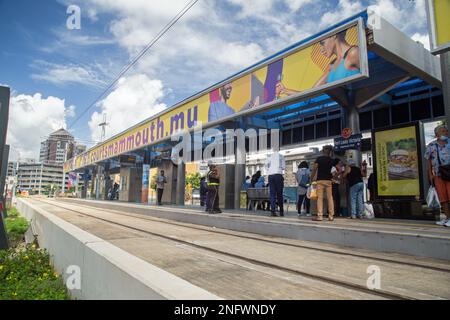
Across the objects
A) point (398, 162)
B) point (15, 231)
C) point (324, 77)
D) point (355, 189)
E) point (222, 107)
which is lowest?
point (15, 231)

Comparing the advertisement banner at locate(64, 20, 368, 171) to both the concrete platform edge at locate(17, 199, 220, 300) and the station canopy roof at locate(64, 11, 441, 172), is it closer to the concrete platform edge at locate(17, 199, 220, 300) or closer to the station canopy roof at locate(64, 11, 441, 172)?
the station canopy roof at locate(64, 11, 441, 172)

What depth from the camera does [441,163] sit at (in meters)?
6.05

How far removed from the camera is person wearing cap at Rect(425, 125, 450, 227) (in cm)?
598

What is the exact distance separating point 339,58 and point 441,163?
349cm

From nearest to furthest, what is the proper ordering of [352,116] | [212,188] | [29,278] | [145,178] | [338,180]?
[29,278] < [338,180] < [352,116] < [212,188] < [145,178]

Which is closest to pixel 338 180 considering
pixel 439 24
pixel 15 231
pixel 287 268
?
pixel 439 24

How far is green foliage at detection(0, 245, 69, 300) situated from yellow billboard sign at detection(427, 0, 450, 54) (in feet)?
26.2

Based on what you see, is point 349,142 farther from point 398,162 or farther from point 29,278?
point 29,278

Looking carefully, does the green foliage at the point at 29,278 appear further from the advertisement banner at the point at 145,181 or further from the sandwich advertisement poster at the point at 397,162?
the advertisement banner at the point at 145,181

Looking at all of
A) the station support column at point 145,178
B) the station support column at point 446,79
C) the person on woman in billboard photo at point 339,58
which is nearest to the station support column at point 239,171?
the person on woman in billboard photo at point 339,58

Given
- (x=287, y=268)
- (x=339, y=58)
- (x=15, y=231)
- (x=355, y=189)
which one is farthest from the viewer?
(x=15, y=231)

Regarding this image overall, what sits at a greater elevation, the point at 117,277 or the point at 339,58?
the point at 339,58

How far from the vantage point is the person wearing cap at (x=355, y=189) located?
28.2 feet

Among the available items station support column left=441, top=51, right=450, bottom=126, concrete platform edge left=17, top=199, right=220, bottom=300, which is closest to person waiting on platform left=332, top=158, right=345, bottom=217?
station support column left=441, top=51, right=450, bottom=126
